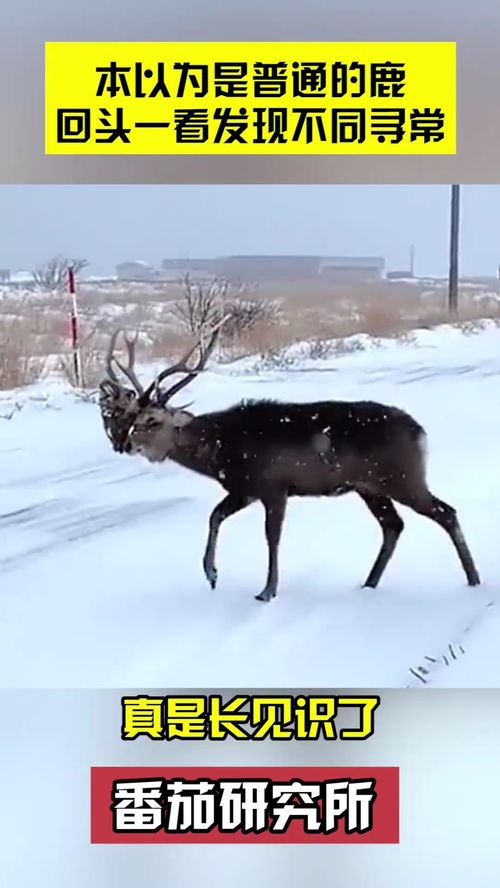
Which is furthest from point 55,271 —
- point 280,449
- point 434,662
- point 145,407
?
point 434,662

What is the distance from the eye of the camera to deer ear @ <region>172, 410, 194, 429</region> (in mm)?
1858

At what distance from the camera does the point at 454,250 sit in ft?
6.06

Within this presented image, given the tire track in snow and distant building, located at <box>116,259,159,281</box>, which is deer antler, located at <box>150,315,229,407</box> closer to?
distant building, located at <box>116,259,159,281</box>

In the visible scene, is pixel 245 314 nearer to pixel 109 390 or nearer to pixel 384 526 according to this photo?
pixel 109 390

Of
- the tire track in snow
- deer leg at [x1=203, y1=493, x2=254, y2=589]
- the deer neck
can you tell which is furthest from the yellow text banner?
the tire track in snow

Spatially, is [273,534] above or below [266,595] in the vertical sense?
above

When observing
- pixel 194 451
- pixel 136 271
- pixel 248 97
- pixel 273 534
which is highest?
pixel 248 97

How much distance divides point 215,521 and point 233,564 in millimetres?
102

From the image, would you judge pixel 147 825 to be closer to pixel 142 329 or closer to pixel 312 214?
pixel 142 329

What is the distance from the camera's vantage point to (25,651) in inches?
71.8

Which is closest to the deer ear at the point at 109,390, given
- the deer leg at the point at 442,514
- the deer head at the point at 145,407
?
the deer head at the point at 145,407

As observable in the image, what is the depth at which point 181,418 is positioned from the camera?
1860 mm

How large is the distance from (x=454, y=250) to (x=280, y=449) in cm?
58

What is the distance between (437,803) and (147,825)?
25.1 inches
